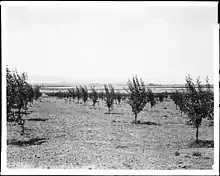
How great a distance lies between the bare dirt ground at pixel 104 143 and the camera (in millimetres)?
5496

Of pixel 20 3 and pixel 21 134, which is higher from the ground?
pixel 20 3

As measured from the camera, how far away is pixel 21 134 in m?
6.04

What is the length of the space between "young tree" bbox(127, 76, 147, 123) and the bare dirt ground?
406 mm

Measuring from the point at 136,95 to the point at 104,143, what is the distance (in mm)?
1537

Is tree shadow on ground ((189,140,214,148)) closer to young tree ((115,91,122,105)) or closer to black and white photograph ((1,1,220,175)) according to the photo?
black and white photograph ((1,1,220,175))

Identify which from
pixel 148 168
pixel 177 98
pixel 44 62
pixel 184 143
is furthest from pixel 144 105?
pixel 44 62

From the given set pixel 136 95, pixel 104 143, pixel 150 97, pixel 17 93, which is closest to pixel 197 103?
pixel 136 95

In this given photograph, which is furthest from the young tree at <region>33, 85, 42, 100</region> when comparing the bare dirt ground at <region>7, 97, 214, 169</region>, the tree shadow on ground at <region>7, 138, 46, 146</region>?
the tree shadow on ground at <region>7, 138, 46, 146</region>

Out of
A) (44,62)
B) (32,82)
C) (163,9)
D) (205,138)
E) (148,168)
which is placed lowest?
(148,168)

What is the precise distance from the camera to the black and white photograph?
5.44 m

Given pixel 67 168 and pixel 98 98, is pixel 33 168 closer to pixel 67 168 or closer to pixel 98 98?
pixel 67 168

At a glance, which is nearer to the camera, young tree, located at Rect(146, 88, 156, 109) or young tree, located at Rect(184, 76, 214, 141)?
young tree, located at Rect(184, 76, 214, 141)

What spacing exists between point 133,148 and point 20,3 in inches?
128

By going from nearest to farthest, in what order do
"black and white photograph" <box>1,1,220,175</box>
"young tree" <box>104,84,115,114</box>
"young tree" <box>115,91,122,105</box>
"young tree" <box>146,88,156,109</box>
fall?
"black and white photograph" <box>1,1,220,175</box>
"young tree" <box>104,84,115,114</box>
"young tree" <box>115,91,122,105</box>
"young tree" <box>146,88,156,109</box>
